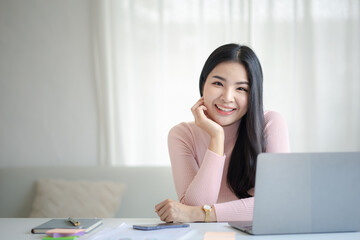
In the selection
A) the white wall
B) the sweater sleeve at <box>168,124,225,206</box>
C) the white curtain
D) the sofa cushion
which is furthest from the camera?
the white wall

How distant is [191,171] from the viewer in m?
1.97

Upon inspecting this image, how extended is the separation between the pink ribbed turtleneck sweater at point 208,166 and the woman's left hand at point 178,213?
0.22 feet

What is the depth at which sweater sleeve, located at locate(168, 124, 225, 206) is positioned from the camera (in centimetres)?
180

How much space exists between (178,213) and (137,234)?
0.99ft

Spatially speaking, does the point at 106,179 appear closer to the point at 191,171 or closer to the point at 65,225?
the point at 191,171

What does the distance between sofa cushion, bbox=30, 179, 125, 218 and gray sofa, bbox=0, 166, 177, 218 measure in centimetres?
7

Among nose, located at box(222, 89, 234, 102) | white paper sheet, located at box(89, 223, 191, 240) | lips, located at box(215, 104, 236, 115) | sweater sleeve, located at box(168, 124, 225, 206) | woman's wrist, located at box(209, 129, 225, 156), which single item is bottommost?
white paper sheet, located at box(89, 223, 191, 240)

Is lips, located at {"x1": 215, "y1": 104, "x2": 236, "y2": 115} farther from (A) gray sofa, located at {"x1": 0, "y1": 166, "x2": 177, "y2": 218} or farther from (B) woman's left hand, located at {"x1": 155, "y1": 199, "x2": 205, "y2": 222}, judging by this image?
(A) gray sofa, located at {"x1": 0, "y1": 166, "x2": 177, "y2": 218}

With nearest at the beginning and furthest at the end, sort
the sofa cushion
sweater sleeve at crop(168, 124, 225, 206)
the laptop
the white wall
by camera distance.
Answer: the laptop, sweater sleeve at crop(168, 124, 225, 206), the sofa cushion, the white wall

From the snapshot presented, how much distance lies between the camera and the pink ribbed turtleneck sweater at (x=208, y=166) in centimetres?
168

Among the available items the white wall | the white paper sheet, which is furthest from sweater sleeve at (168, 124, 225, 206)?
the white wall

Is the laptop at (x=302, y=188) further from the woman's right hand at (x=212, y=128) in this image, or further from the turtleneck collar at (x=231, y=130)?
the turtleneck collar at (x=231, y=130)

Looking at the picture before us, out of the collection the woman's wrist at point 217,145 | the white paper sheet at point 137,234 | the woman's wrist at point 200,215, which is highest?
the woman's wrist at point 217,145

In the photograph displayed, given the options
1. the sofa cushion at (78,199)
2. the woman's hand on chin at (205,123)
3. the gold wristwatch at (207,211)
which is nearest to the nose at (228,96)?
the woman's hand on chin at (205,123)
